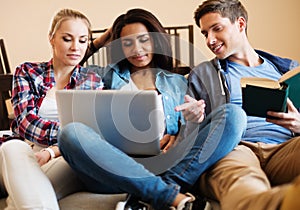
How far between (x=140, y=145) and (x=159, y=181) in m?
0.15

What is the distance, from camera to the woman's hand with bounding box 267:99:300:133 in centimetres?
137

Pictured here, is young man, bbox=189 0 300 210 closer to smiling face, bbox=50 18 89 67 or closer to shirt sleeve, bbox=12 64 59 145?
smiling face, bbox=50 18 89 67

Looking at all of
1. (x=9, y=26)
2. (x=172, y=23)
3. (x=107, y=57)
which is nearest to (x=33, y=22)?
(x=9, y=26)

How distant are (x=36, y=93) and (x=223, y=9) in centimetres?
81

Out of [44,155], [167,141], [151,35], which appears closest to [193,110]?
[167,141]

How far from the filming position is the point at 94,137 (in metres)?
1.23

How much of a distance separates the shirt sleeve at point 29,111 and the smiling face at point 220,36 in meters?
0.68

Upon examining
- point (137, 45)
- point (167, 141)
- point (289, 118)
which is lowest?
point (167, 141)

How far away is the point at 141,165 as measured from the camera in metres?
1.21

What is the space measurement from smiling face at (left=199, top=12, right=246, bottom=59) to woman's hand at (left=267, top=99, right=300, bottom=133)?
15.0 inches

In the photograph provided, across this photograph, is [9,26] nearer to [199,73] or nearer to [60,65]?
[60,65]

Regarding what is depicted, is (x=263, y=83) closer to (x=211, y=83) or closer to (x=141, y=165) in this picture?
(x=211, y=83)

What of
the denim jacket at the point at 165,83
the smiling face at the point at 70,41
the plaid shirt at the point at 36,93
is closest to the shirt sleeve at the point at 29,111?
the plaid shirt at the point at 36,93

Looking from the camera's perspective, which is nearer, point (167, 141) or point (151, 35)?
point (167, 141)
